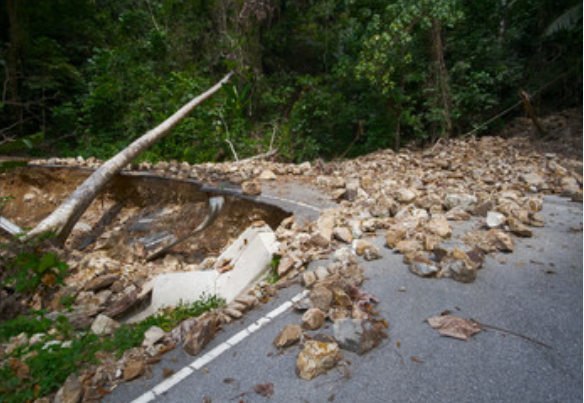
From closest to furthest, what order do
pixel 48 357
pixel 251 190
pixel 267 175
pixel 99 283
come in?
pixel 48 357, pixel 99 283, pixel 251 190, pixel 267 175

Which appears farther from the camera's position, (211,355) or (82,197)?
(82,197)

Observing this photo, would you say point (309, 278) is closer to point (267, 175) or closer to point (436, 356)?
point (436, 356)

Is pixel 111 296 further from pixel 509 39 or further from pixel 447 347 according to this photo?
pixel 509 39

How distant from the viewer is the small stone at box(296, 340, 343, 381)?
1564 millimetres

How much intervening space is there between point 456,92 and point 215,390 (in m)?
8.36

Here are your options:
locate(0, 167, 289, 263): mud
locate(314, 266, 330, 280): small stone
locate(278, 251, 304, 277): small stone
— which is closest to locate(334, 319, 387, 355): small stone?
locate(314, 266, 330, 280): small stone

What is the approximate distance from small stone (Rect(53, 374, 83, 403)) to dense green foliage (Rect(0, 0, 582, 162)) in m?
4.87

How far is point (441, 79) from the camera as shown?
745cm

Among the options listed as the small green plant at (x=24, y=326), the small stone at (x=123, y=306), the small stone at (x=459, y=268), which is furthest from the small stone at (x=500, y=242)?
the small green plant at (x=24, y=326)

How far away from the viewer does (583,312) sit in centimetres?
186

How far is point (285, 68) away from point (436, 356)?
13.2 metres

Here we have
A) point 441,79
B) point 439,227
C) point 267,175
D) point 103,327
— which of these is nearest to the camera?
point 103,327

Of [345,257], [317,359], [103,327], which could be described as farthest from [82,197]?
[317,359]

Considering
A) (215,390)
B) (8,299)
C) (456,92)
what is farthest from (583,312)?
(456,92)
